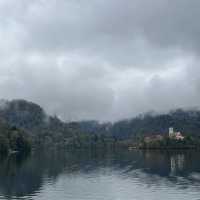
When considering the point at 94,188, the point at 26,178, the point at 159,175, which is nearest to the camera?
the point at 94,188

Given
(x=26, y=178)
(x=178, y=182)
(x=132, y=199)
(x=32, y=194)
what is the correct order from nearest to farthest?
1. (x=132, y=199)
2. (x=32, y=194)
3. (x=178, y=182)
4. (x=26, y=178)

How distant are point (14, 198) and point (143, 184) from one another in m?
31.9

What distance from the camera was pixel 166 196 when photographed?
88125mm

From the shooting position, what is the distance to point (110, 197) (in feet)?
287

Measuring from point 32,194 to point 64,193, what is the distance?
20.4 feet

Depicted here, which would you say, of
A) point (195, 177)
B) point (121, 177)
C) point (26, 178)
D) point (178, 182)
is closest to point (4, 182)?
point (26, 178)

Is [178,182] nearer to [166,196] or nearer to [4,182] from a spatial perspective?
[166,196]

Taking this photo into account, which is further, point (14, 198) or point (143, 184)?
point (143, 184)

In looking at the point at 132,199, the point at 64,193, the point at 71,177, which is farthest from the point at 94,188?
the point at 71,177

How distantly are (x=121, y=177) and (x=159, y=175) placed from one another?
12.4 m

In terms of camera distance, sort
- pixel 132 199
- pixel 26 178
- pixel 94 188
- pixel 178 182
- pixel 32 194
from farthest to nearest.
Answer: pixel 26 178 → pixel 178 182 → pixel 94 188 → pixel 32 194 → pixel 132 199

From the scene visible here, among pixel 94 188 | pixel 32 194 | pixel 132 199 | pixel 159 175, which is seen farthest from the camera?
pixel 159 175

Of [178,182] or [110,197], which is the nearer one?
[110,197]

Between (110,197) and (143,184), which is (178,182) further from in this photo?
(110,197)
